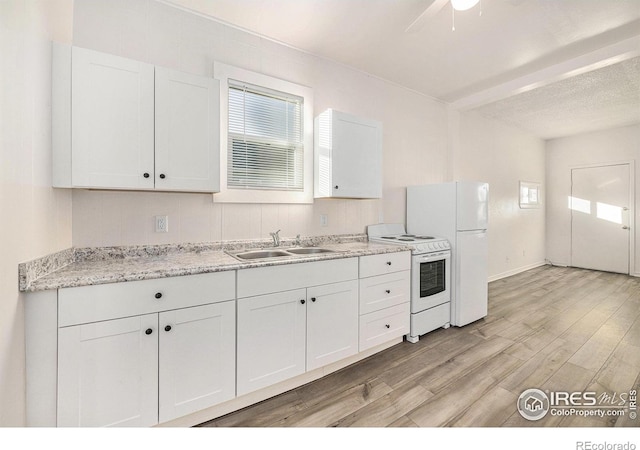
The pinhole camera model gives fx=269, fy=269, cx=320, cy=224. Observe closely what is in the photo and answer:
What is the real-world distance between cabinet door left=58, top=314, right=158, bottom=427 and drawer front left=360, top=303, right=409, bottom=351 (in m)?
1.49

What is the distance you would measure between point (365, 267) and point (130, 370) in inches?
64.5

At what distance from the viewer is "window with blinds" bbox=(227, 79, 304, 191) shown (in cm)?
229

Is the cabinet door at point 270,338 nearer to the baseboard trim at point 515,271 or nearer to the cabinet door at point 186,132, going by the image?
the cabinet door at point 186,132

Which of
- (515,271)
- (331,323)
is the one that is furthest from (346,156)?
A: (515,271)

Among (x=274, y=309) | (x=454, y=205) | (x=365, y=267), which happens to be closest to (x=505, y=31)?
(x=454, y=205)

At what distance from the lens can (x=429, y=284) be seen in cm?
275

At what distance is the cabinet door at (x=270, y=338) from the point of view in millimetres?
1659

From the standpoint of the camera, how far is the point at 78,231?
1.75 metres

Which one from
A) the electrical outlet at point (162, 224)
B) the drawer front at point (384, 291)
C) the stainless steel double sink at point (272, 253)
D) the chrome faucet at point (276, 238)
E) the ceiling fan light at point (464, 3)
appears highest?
the ceiling fan light at point (464, 3)

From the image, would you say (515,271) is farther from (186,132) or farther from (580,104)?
(186,132)

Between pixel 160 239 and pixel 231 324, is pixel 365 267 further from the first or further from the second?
pixel 160 239

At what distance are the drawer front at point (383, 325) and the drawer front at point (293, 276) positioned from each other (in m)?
0.43

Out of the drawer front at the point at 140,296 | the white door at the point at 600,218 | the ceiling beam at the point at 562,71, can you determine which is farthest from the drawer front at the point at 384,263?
the white door at the point at 600,218

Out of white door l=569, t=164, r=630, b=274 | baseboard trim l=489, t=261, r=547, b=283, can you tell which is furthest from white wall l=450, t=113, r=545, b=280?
white door l=569, t=164, r=630, b=274
